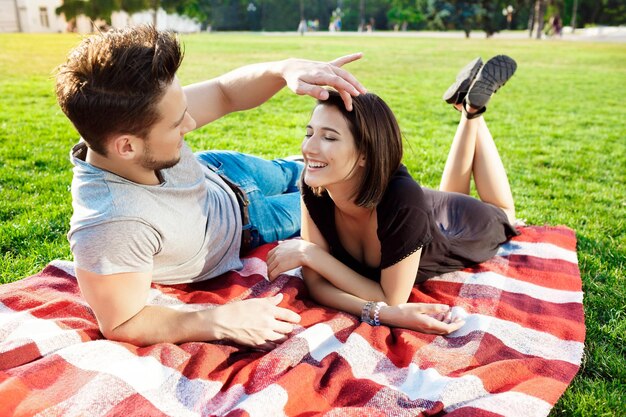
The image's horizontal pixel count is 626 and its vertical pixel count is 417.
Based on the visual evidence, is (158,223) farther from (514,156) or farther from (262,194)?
(514,156)

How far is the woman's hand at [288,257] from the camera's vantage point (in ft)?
10.5

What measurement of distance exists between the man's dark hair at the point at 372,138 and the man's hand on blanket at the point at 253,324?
72 centimetres

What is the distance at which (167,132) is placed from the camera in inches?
102

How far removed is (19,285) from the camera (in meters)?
3.29

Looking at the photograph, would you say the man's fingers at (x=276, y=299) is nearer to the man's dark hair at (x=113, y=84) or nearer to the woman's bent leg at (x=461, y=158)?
the man's dark hair at (x=113, y=84)

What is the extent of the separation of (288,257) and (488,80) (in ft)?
6.78

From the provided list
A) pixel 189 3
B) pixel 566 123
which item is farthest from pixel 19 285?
pixel 189 3

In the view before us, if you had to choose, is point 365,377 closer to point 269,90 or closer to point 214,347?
point 214,347

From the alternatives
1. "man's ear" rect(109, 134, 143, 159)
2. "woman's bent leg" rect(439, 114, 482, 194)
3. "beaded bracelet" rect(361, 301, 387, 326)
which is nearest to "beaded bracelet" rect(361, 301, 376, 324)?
"beaded bracelet" rect(361, 301, 387, 326)

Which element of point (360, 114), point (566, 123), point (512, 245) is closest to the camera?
point (360, 114)

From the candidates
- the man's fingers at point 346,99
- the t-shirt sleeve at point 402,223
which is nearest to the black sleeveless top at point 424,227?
the t-shirt sleeve at point 402,223

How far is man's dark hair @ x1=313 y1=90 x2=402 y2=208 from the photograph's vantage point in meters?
2.81

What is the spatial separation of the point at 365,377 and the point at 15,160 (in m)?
5.28

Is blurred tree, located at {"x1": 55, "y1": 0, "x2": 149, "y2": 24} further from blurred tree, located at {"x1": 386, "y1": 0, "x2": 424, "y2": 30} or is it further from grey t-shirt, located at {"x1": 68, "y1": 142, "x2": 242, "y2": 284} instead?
grey t-shirt, located at {"x1": 68, "y1": 142, "x2": 242, "y2": 284}
